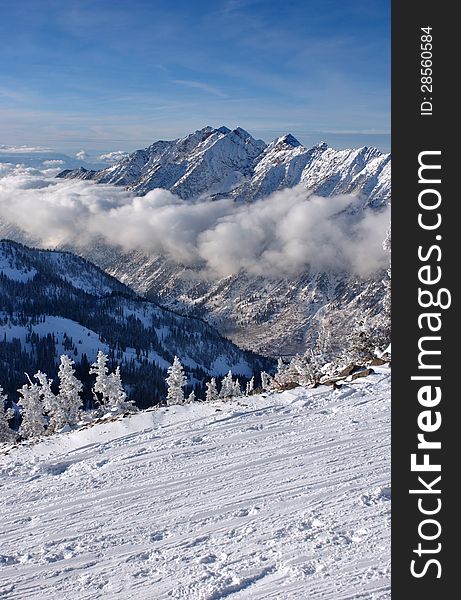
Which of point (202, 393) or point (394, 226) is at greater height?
point (394, 226)

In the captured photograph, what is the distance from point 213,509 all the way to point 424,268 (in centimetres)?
841

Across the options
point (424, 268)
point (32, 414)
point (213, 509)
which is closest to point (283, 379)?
point (32, 414)

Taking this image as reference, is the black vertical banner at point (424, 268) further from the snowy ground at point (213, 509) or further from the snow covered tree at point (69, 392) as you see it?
the snow covered tree at point (69, 392)

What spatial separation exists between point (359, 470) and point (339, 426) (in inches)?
142

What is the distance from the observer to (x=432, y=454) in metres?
6.52

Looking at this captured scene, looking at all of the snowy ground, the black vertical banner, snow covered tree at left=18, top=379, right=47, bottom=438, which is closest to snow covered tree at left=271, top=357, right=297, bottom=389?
the snowy ground

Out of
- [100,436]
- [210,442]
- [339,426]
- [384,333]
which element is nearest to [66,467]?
[100,436]

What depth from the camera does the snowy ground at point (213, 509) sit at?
28.8ft

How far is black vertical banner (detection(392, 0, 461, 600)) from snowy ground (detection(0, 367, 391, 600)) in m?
2.73

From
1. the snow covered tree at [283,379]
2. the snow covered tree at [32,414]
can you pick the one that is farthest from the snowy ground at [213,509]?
the snow covered tree at [32,414]

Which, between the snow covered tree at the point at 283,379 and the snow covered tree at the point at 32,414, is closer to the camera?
the snow covered tree at the point at 283,379

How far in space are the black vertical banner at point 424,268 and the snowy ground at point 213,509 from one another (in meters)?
2.73

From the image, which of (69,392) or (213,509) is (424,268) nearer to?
(213,509)

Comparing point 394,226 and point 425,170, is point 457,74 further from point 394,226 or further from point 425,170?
point 394,226
